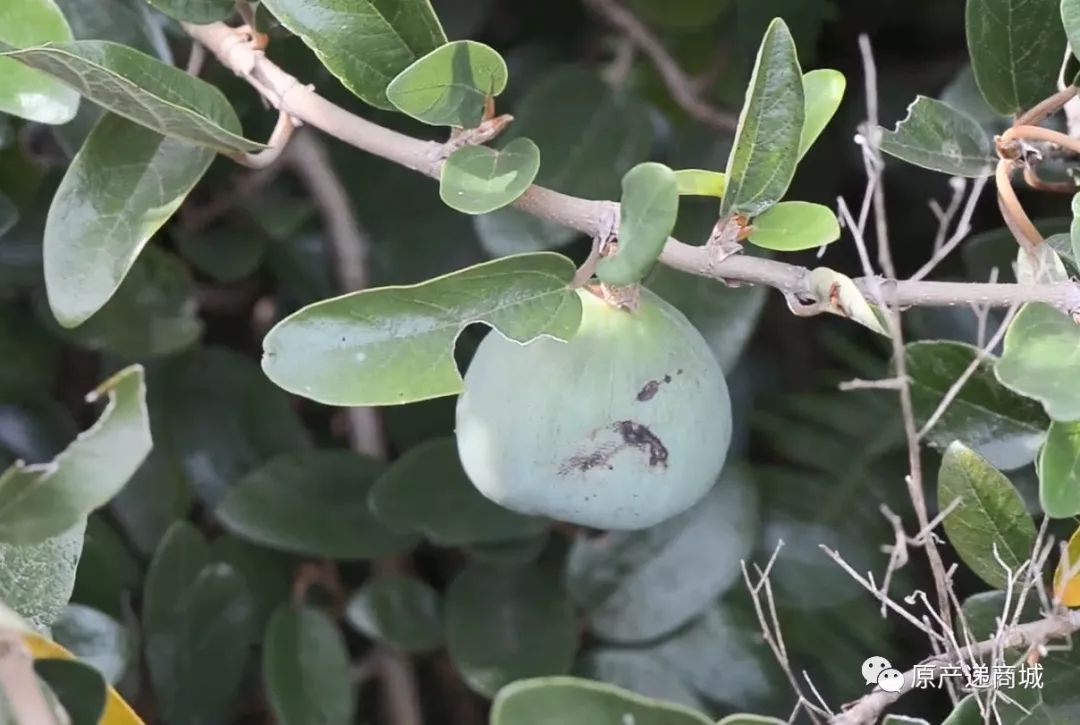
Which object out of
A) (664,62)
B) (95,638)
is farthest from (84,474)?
(664,62)

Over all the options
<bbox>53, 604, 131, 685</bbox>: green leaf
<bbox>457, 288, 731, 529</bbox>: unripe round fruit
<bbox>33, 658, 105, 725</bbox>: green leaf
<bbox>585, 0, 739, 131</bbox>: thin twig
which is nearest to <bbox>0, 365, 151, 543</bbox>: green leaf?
<bbox>33, 658, 105, 725</bbox>: green leaf

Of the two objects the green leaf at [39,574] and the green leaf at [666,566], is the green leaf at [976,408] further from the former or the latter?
the green leaf at [39,574]

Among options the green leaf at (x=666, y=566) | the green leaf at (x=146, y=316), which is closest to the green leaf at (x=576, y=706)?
the green leaf at (x=666, y=566)

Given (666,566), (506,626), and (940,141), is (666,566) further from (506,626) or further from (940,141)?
(940,141)

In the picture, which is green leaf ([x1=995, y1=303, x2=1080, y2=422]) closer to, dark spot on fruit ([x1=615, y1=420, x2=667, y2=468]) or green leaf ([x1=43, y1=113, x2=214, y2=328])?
dark spot on fruit ([x1=615, y1=420, x2=667, y2=468])

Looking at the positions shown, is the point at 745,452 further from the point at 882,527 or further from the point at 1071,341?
the point at 1071,341

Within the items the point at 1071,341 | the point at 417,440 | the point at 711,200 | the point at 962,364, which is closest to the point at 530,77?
the point at 711,200

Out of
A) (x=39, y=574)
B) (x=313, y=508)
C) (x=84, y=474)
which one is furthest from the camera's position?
(x=313, y=508)
